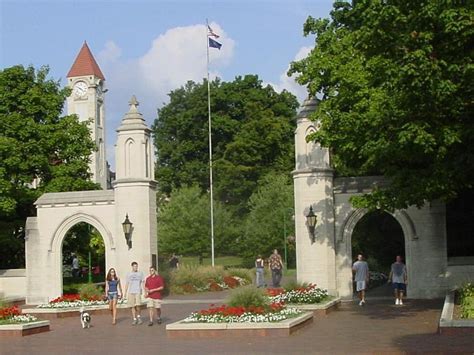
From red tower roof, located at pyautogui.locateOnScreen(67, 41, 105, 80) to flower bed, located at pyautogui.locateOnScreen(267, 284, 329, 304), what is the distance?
241 feet

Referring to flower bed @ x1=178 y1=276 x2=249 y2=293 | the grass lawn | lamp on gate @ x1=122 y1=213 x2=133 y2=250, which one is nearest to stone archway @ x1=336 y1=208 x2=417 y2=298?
lamp on gate @ x1=122 y1=213 x2=133 y2=250

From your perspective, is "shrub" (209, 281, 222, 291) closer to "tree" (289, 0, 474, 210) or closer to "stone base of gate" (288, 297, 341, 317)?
"stone base of gate" (288, 297, 341, 317)

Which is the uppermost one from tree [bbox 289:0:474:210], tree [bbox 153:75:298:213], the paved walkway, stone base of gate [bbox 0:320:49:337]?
tree [bbox 153:75:298:213]

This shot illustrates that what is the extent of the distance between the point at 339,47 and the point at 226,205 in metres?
43.5

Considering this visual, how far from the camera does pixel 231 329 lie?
18984mm

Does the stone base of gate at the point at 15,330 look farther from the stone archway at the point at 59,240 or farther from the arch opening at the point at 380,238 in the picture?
the arch opening at the point at 380,238

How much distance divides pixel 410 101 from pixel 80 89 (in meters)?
79.1

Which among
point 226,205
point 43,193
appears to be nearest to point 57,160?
point 43,193

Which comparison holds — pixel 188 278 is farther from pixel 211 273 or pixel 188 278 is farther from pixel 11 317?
pixel 11 317

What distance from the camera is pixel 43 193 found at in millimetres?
35500

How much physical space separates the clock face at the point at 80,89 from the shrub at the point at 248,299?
76.8 m

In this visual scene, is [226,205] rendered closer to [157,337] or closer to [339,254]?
[339,254]

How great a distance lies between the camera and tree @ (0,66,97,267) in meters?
35.1

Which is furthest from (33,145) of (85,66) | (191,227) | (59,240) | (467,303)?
(85,66)
